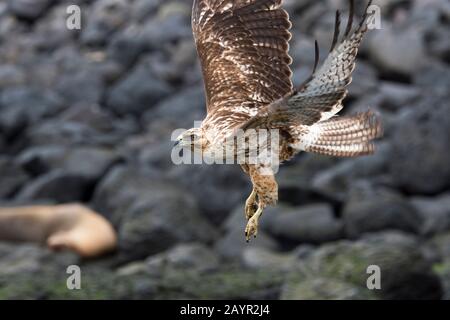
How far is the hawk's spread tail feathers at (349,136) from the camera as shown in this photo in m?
5.91

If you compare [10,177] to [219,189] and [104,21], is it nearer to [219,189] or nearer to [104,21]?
[219,189]

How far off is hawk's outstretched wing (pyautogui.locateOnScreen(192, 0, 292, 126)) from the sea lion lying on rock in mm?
7261

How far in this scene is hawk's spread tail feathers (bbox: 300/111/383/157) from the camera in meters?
5.91

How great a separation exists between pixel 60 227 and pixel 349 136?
9278 mm

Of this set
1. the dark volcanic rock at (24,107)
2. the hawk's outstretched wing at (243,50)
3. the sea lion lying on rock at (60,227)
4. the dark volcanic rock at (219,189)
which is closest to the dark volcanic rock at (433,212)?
the dark volcanic rock at (219,189)

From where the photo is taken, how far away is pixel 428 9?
21.7m

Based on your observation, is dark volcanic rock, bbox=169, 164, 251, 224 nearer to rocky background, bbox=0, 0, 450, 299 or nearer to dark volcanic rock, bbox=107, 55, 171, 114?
rocky background, bbox=0, 0, 450, 299

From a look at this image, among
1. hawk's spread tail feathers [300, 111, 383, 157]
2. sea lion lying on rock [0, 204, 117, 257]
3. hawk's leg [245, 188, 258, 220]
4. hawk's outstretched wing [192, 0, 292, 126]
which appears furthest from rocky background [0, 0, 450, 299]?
hawk's leg [245, 188, 258, 220]

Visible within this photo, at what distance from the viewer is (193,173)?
50.9 ft

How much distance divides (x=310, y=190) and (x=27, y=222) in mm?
4639

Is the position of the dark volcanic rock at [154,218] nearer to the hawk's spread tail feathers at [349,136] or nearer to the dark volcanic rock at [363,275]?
the dark volcanic rock at [363,275]

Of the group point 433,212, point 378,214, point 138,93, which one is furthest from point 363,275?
point 138,93
